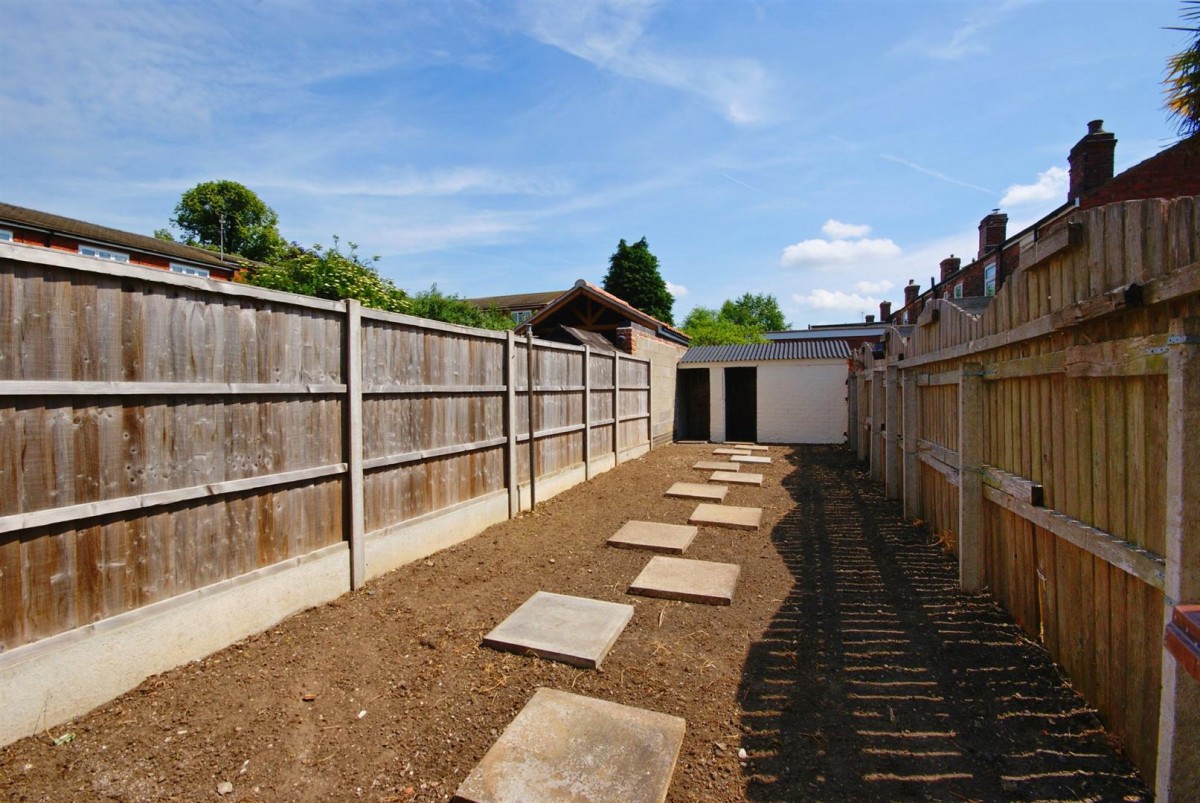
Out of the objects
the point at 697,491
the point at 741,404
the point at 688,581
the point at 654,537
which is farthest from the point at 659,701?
the point at 741,404

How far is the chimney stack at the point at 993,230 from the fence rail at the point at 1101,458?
16.5 metres

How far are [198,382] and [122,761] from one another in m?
1.64

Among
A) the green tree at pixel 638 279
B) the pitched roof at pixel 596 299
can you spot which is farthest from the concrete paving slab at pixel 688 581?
the green tree at pixel 638 279

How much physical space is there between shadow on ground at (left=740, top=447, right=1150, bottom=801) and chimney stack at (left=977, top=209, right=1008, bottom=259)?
55.0 feet

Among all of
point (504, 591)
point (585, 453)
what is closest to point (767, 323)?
point (585, 453)

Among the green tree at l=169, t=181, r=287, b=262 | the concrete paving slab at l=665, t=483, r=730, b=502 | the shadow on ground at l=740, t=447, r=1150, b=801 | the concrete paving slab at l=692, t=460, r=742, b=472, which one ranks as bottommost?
the shadow on ground at l=740, t=447, r=1150, b=801

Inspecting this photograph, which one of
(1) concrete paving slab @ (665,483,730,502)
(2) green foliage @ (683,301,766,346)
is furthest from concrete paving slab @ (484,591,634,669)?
(2) green foliage @ (683,301,766,346)

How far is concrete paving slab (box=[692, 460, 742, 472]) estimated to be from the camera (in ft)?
30.7

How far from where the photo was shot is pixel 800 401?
14.1m

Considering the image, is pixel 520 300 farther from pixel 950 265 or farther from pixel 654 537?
pixel 654 537

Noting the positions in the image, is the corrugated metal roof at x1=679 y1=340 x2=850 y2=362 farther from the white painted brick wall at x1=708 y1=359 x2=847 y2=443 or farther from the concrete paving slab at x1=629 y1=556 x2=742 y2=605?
the concrete paving slab at x1=629 y1=556 x2=742 y2=605

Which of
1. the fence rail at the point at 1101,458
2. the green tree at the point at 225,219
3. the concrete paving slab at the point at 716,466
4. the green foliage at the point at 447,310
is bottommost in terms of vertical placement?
the concrete paving slab at the point at 716,466

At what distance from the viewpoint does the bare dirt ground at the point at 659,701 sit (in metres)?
2.00

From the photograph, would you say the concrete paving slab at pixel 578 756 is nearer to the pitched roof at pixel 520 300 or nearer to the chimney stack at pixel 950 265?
the chimney stack at pixel 950 265
